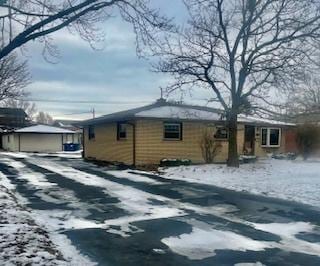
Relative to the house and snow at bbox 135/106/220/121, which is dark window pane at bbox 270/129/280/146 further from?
snow at bbox 135/106/220/121

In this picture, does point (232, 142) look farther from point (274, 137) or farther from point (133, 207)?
point (133, 207)

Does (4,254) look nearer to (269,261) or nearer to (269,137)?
(269,261)

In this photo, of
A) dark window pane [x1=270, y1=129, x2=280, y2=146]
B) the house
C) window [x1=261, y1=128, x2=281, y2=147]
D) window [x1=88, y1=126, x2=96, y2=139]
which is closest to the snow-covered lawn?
the house

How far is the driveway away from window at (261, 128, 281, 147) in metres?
17.0

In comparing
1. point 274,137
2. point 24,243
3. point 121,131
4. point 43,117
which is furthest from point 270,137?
point 43,117

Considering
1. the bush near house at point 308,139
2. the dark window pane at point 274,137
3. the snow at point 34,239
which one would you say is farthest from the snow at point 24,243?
the dark window pane at point 274,137

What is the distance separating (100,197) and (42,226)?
13.6 ft

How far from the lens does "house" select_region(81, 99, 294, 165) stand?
24219mm

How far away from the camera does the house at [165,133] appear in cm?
2422

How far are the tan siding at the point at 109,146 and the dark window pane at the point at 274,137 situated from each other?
1159 centimetres

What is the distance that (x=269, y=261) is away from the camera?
611 cm

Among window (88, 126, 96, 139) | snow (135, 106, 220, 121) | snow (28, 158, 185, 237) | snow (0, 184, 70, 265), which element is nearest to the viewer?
snow (0, 184, 70, 265)

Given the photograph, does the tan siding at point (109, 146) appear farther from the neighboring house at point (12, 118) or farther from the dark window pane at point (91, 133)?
the neighboring house at point (12, 118)

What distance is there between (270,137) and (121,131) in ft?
37.6
